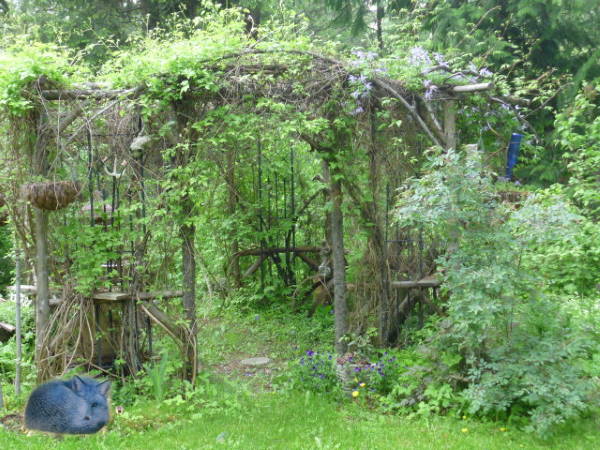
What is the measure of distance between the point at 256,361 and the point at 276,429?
2.07 meters

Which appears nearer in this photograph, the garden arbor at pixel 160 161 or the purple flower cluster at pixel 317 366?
the garden arbor at pixel 160 161

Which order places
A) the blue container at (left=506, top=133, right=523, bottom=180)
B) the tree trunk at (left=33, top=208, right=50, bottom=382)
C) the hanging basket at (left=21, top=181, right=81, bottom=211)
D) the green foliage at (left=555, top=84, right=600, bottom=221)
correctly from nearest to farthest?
the hanging basket at (left=21, top=181, right=81, bottom=211)
the tree trunk at (left=33, top=208, right=50, bottom=382)
the blue container at (left=506, top=133, right=523, bottom=180)
the green foliage at (left=555, top=84, right=600, bottom=221)

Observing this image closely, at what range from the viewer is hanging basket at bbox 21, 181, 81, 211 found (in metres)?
4.37

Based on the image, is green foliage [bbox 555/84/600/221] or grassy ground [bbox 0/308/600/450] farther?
green foliage [bbox 555/84/600/221]

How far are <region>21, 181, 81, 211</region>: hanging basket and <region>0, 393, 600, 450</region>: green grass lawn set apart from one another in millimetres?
1695

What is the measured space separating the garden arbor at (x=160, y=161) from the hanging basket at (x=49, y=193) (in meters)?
0.01

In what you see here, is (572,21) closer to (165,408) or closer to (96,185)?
(96,185)

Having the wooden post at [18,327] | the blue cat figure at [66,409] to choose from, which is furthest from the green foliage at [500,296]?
the wooden post at [18,327]

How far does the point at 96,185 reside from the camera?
5398mm

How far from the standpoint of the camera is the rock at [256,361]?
619 cm

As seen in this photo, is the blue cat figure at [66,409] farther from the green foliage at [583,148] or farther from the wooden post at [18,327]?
the green foliage at [583,148]

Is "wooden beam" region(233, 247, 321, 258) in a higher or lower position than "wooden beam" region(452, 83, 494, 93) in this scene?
lower

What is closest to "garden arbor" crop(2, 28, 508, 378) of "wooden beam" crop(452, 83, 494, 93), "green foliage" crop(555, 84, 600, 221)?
"wooden beam" crop(452, 83, 494, 93)

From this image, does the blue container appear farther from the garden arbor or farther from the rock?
the rock
